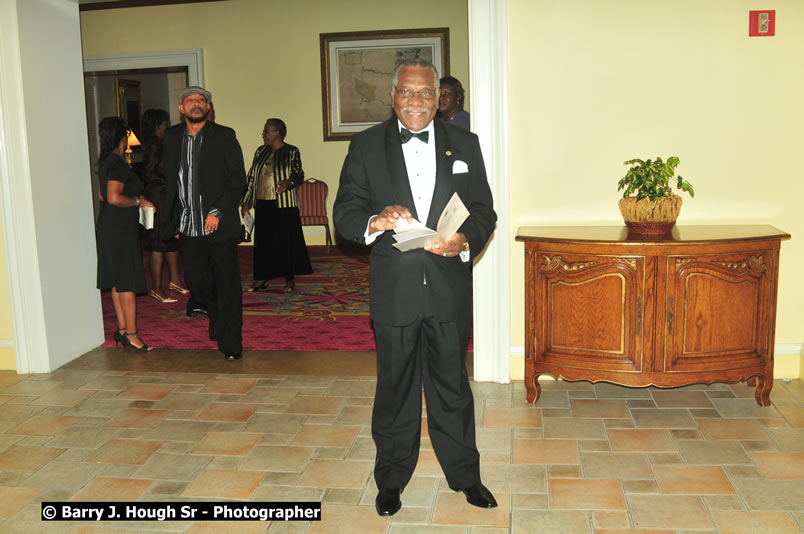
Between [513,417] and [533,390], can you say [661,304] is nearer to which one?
[533,390]

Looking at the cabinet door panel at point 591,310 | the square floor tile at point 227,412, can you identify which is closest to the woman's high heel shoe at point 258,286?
the square floor tile at point 227,412

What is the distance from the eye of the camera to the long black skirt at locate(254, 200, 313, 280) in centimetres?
770

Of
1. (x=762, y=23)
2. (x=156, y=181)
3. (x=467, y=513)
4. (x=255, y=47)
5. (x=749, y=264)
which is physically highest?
(x=255, y=47)

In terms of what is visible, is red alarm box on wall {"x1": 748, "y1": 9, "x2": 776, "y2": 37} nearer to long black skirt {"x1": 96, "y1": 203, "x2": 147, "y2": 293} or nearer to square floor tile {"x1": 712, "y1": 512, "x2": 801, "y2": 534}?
square floor tile {"x1": 712, "y1": 512, "x2": 801, "y2": 534}

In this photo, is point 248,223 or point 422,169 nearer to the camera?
point 422,169

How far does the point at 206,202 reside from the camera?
209 inches

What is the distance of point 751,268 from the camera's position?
14.0ft

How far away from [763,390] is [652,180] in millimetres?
1325

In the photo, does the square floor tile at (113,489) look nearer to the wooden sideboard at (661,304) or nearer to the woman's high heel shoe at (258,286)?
the wooden sideboard at (661,304)

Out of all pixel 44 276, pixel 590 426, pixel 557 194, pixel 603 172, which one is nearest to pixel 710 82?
pixel 603 172

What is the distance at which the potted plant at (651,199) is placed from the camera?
4277 mm

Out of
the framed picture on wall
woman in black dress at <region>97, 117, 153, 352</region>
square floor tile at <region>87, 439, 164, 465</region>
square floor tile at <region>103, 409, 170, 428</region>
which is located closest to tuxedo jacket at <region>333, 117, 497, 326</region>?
square floor tile at <region>87, 439, 164, 465</region>

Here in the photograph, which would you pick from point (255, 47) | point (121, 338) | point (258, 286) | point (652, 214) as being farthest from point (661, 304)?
point (255, 47)

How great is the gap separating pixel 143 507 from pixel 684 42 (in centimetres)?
383
